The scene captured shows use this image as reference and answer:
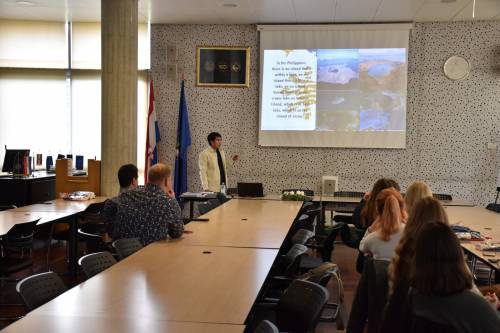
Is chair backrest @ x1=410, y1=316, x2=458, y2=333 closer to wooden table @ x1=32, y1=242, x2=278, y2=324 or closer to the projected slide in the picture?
wooden table @ x1=32, y1=242, x2=278, y2=324

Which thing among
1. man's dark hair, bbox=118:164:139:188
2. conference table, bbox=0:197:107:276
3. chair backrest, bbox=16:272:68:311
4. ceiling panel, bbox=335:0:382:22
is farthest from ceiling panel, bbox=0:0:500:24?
chair backrest, bbox=16:272:68:311

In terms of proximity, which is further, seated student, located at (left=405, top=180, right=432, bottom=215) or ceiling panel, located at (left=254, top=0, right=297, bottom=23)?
ceiling panel, located at (left=254, top=0, right=297, bottom=23)

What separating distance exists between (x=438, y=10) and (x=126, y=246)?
692cm

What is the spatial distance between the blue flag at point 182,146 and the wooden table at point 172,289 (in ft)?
20.8

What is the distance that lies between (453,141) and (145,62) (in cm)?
574

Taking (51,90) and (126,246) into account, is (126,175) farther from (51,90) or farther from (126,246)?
(51,90)

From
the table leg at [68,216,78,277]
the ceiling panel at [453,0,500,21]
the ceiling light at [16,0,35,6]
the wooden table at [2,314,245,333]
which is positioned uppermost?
the ceiling light at [16,0,35,6]

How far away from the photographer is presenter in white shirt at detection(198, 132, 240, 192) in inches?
359

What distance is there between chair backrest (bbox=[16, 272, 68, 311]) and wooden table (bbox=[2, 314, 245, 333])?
31 centimetres

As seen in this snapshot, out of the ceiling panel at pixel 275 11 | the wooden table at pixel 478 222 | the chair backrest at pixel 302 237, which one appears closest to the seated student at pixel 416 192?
the wooden table at pixel 478 222

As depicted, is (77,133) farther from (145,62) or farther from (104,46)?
(104,46)

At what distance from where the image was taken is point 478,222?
20.1 ft

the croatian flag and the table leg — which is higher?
the croatian flag

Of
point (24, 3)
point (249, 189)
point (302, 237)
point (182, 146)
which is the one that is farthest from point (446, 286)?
point (24, 3)
